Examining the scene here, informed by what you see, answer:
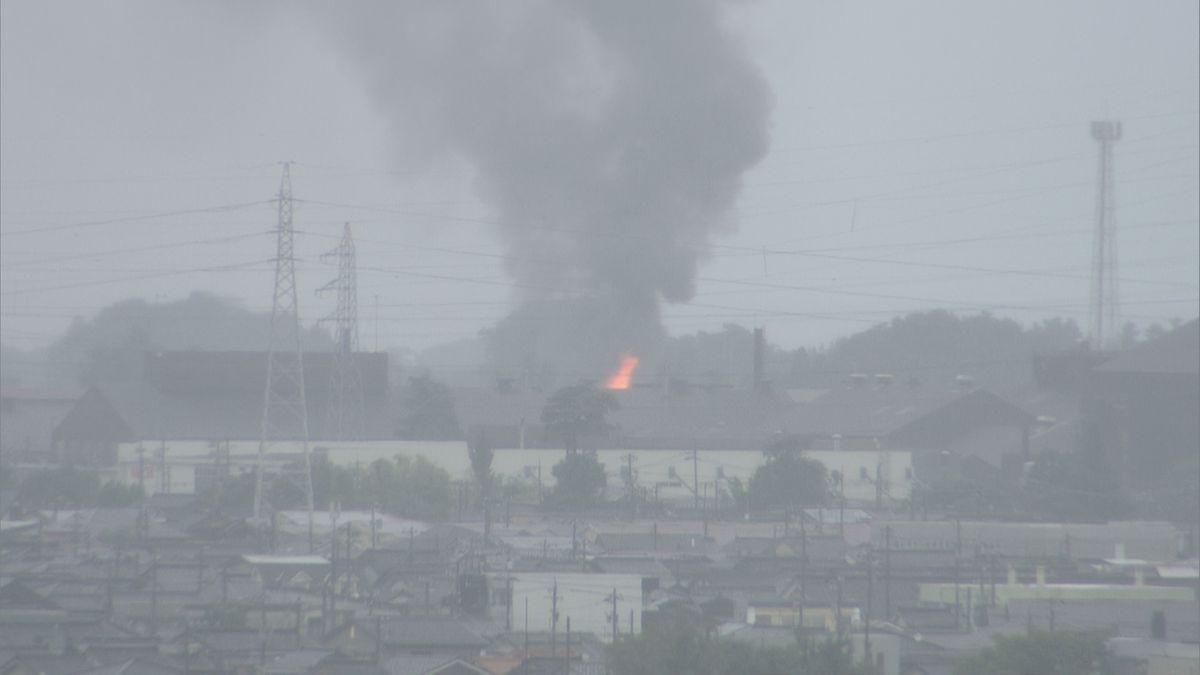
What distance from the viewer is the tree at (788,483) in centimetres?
1377

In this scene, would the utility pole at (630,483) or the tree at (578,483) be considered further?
the tree at (578,483)

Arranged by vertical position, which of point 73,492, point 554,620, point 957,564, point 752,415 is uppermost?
point 752,415

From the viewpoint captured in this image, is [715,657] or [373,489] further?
[373,489]

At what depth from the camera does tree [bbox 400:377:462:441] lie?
16.3 metres

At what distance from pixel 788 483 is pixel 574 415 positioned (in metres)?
2.07

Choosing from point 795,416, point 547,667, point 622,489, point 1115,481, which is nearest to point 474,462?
point 622,489

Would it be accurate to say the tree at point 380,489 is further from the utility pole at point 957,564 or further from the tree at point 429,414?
the utility pole at point 957,564

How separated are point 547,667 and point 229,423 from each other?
9282mm

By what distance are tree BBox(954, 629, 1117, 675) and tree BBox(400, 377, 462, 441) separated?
31.1 ft

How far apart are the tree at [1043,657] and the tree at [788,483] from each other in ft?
21.4

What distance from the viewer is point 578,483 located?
1357 centimetres

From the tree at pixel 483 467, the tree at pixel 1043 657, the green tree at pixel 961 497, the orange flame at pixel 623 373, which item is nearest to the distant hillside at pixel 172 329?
the orange flame at pixel 623 373

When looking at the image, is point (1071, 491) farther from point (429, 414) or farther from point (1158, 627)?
point (429, 414)

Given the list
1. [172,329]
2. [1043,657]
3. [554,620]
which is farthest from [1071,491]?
[172,329]
